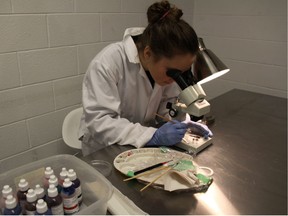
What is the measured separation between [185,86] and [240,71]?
1529 mm

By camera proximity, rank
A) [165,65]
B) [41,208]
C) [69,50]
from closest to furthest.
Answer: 1. [41,208]
2. [165,65]
3. [69,50]

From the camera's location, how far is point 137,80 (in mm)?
1381

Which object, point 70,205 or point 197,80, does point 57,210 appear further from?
point 197,80

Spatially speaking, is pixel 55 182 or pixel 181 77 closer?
pixel 55 182

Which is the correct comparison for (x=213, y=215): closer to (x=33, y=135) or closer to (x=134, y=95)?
(x=134, y=95)

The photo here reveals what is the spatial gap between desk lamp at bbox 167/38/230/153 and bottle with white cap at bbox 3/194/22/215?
67 cm

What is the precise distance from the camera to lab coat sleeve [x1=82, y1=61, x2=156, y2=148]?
1179mm

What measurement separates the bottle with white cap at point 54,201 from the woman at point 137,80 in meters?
0.47

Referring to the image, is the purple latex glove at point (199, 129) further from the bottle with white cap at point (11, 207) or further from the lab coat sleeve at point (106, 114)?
the bottle with white cap at point (11, 207)

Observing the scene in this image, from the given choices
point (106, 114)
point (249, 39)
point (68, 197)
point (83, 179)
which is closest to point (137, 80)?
point (106, 114)

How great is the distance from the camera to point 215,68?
1090mm

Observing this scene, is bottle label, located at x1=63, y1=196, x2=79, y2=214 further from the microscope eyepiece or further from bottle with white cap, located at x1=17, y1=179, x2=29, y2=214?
the microscope eyepiece

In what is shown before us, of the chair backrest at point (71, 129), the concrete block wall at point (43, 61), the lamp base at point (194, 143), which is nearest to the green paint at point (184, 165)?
the lamp base at point (194, 143)

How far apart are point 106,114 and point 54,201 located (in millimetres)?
565
